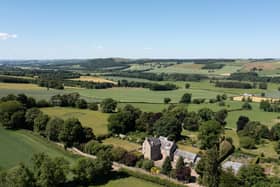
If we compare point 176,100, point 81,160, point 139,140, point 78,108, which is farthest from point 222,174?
point 176,100

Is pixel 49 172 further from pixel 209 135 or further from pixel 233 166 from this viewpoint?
pixel 209 135

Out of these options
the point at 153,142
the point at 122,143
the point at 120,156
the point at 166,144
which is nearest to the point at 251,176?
the point at 166,144

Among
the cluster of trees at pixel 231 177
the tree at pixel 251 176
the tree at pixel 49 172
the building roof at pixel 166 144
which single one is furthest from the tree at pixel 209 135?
the tree at pixel 49 172

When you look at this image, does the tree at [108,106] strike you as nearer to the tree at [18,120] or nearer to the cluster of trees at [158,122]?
the cluster of trees at [158,122]

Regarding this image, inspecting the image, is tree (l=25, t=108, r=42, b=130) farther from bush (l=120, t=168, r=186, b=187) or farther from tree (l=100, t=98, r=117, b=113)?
bush (l=120, t=168, r=186, b=187)

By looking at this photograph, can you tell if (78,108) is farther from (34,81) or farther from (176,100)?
(34,81)
